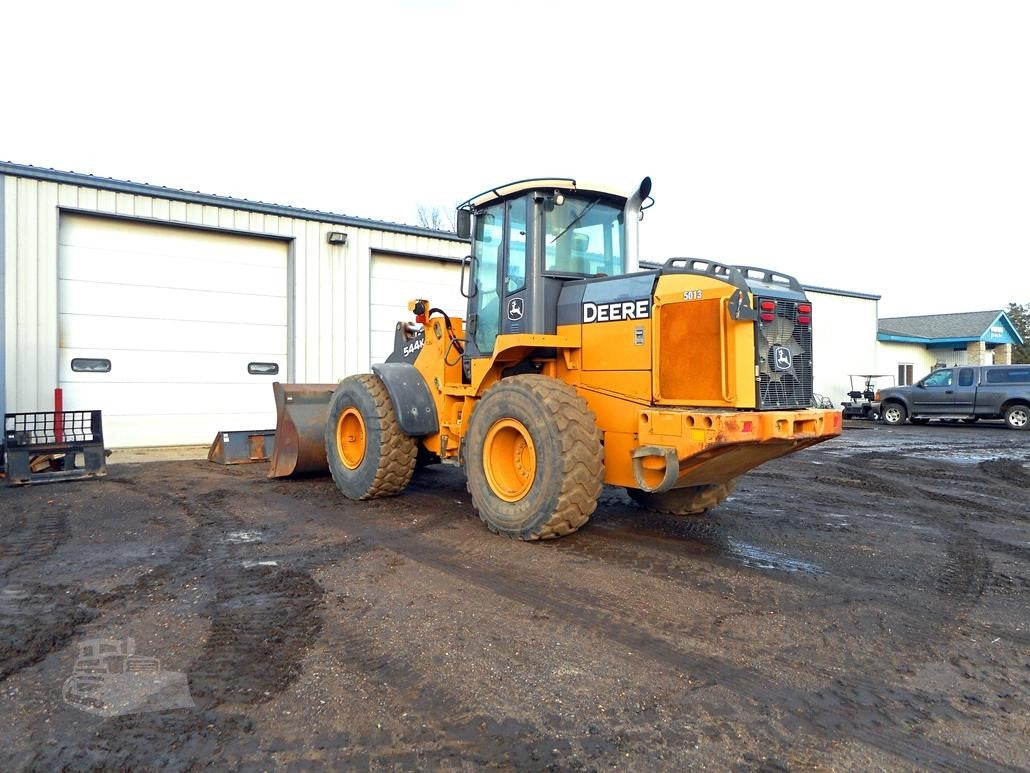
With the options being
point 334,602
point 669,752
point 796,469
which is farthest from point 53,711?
point 796,469

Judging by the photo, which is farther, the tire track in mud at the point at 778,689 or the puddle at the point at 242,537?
the puddle at the point at 242,537

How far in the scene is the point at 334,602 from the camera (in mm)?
4391

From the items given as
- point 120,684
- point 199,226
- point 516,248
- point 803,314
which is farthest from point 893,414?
point 120,684

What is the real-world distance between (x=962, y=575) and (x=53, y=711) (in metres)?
5.40

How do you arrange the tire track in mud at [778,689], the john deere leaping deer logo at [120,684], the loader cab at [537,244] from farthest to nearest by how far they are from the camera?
the loader cab at [537,244] → the john deere leaping deer logo at [120,684] → the tire track in mud at [778,689]

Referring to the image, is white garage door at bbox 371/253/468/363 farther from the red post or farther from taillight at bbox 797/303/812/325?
taillight at bbox 797/303/812/325

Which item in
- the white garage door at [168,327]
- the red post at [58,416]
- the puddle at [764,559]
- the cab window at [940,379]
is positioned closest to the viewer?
the puddle at [764,559]

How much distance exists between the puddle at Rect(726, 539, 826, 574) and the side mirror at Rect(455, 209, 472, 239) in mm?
3576

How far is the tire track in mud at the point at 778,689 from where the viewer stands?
2.79 meters

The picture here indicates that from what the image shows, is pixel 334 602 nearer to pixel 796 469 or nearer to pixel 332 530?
pixel 332 530

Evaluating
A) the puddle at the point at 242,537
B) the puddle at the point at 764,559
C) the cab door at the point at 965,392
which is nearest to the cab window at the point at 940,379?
the cab door at the point at 965,392

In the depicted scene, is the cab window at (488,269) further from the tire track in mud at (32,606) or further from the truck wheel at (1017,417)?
the truck wheel at (1017,417)

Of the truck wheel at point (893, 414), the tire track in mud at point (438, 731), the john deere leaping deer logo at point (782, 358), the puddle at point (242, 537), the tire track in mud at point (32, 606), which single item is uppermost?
the john deere leaping deer logo at point (782, 358)

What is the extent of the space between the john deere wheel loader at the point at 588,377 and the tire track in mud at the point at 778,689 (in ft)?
3.52
